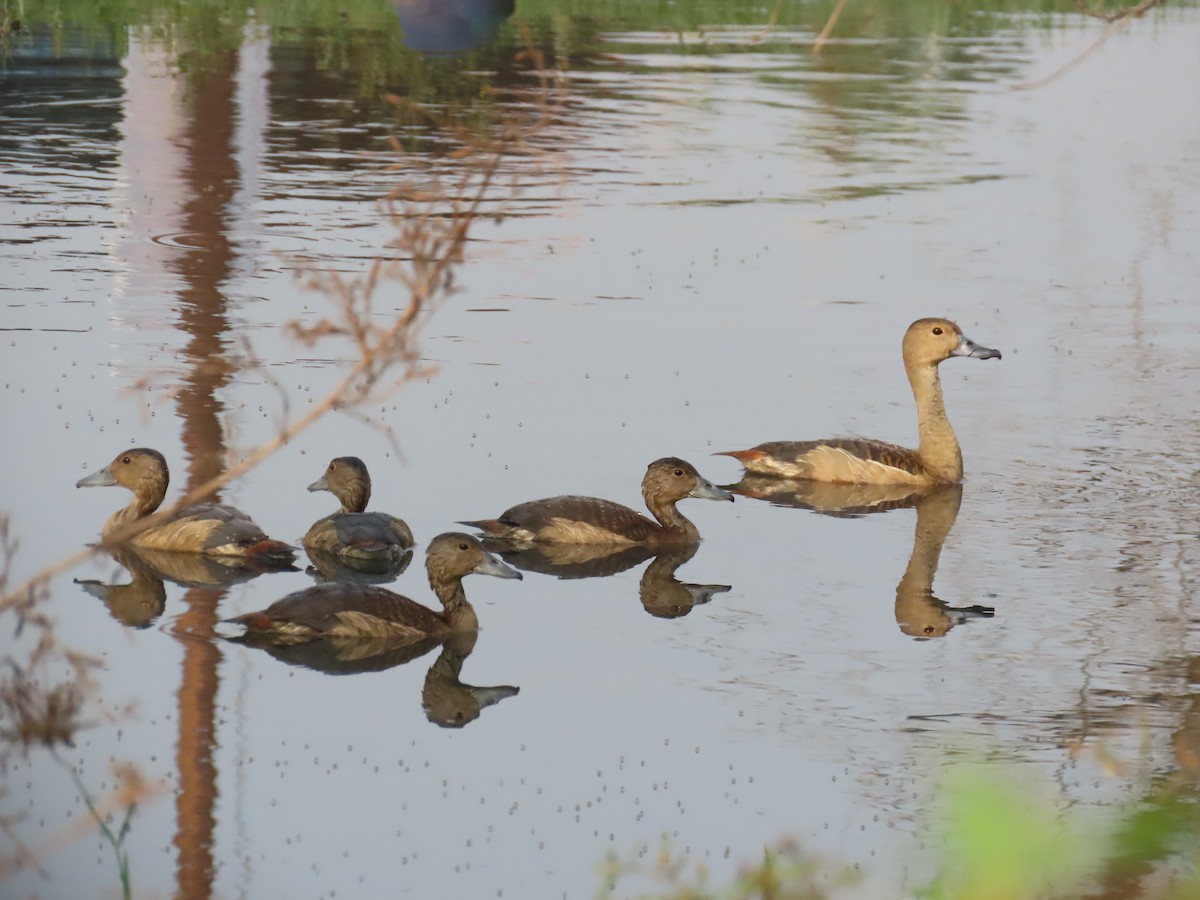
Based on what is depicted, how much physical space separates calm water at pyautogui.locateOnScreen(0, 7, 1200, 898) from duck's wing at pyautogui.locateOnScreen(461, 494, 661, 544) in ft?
0.91

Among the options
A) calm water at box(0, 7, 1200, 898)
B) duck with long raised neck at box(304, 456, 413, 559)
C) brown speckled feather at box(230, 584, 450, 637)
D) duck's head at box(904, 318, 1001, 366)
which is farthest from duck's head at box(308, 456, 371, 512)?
duck's head at box(904, 318, 1001, 366)

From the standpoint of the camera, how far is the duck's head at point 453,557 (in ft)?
33.1

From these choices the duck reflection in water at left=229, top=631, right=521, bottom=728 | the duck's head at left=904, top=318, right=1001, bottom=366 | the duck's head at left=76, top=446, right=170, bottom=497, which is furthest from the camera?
the duck's head at left=904, top=318, right=1001, bottom=366

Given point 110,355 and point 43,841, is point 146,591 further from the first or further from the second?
point 110,355

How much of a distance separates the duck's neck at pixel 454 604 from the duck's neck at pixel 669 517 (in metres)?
1.95

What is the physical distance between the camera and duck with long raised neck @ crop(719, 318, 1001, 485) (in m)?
12.8

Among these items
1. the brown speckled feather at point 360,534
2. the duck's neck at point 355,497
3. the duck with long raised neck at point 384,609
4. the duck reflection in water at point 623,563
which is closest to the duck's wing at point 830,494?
the duck reflection in water at point 623,563

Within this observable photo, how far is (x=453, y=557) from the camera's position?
33.1 feet

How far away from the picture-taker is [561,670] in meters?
9.39

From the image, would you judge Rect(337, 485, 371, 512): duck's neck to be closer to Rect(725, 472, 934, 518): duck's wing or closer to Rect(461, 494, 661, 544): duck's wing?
Rect(461, 494, 661, 544): duck's wing

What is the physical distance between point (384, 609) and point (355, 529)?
1161mm

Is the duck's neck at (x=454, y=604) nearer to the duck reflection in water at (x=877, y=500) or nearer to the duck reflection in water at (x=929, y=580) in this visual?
the duck reflection in water at (x=929, y=580)

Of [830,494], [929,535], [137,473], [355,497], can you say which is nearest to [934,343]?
[830,494]

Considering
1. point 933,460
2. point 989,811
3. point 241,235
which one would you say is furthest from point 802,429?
point 989,811
